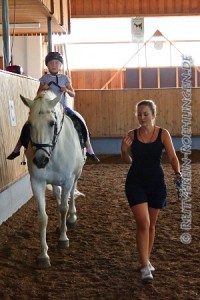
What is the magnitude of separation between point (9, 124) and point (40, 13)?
5.22m

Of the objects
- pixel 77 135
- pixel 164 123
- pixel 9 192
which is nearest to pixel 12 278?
pixel 77 135

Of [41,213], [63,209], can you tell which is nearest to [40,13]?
[63,209]

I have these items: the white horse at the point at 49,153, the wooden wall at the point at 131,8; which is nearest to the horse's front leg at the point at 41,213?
the white horse at the point at 49,153

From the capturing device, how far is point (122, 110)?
51.4ft

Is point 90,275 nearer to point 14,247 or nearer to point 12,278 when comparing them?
point 12,278

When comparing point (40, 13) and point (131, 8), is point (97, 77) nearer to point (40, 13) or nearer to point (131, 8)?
point (131, 8)

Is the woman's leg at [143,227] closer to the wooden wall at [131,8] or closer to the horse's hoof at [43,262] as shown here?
the horse's hoof at [43,262]

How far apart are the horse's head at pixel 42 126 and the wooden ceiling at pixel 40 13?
5.77 m

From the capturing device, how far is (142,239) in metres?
4.37

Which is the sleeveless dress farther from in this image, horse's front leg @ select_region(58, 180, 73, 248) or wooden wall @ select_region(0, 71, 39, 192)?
wooden wall @ select_region(0, 71, 39, 192)

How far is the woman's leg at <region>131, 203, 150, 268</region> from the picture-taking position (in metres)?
4.32

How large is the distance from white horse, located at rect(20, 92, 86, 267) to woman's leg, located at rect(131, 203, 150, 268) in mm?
958

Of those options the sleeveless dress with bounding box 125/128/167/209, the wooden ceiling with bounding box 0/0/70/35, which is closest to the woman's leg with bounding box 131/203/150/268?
the sleeveless dress with bounding box 125/128/167/209

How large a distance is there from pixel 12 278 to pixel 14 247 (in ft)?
3.48
